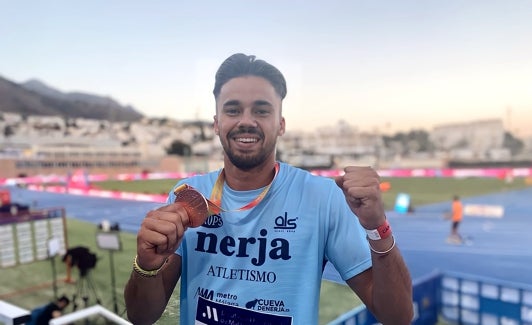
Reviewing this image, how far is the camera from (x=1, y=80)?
604 inches

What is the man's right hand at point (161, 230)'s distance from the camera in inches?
35.2

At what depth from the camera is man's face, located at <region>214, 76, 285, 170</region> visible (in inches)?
41.9

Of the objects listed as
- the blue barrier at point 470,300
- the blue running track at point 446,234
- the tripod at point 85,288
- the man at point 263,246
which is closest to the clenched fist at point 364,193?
the man at point 263,246

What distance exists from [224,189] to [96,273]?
720 cm

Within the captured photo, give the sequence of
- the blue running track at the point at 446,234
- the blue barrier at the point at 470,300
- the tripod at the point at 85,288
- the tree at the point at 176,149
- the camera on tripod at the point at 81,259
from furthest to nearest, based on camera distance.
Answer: the tree at the point at 176,149 → the blue running track at the point at 446,234 → the camera on tripod at the point at 81,259 → the tripod at the point at 85,288 → the blue barrier at the point at 470,300

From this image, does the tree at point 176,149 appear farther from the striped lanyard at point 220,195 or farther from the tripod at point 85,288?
the striped lanyard at point 220,195

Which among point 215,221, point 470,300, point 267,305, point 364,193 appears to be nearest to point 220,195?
point 215,221

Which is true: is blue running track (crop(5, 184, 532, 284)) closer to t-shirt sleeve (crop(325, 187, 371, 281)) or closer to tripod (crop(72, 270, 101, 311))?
tripod (crop(72, 270, 101, 311))

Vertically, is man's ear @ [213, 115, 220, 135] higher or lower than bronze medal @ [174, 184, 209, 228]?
higher

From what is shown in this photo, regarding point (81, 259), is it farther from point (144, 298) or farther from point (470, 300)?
point (144, 298)

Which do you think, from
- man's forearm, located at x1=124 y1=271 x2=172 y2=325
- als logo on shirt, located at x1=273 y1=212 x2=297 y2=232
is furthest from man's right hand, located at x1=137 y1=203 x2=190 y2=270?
als logo on shirt, located at x1=273 y1=212 x2=297 y2=232

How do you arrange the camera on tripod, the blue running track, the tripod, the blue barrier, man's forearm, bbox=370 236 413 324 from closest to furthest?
man's forearm, bbox=370 236 413 324, the blue barrier, the tripod, the camera on tripod, the blue running track

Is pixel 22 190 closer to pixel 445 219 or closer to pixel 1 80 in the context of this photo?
pixel 1 80

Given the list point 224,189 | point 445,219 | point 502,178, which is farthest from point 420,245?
point 502,178
